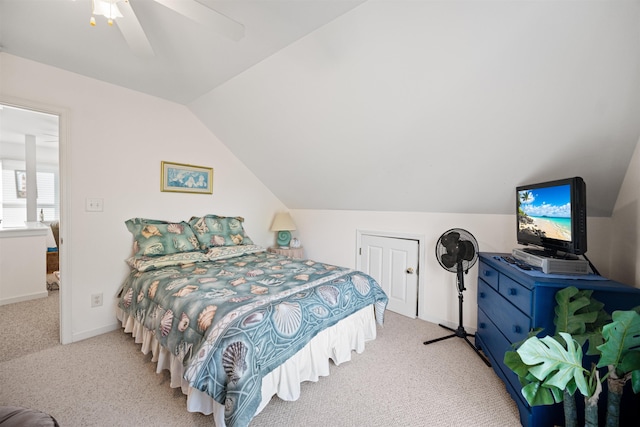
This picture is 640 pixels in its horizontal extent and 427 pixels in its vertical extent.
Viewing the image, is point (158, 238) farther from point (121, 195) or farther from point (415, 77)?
point (415, 77)

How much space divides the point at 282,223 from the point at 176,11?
2777 millimetres

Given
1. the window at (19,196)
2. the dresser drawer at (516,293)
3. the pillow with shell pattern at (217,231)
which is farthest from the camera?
the window at (19,196)

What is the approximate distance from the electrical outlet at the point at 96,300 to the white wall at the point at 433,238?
249cm

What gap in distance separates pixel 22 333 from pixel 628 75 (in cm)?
480

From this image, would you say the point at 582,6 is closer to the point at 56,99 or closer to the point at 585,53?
the point at 585,53

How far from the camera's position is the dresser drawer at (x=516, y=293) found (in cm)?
143

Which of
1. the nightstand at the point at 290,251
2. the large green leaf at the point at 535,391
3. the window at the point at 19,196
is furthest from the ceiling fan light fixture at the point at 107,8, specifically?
the window at the point at 19,196

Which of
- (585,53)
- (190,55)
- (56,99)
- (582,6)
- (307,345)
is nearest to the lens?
(582,6)

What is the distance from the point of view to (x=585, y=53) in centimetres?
132

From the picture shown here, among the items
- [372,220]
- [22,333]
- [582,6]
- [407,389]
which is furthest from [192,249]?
[582,6]

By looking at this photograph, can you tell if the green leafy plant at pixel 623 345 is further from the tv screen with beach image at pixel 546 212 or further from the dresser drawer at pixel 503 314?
Answer: the tv screen with beach image at pixel 546 212

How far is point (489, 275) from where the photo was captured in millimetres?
1994

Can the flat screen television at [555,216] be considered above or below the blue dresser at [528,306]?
above

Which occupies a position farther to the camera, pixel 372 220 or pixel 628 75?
pixel 372 220
